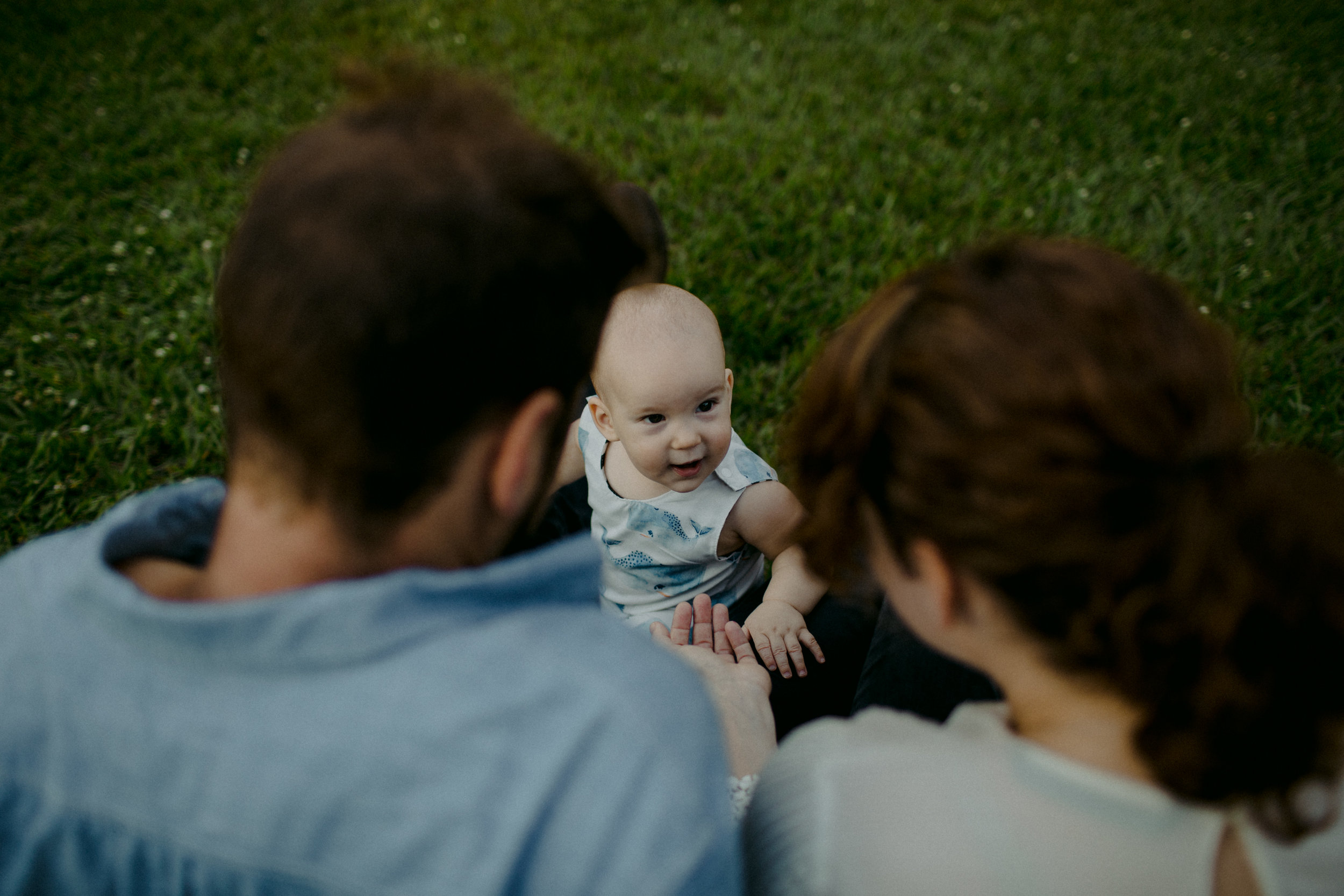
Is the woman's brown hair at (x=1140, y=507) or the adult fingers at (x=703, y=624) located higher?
the woman's brown hair at (x=1140, y=507)

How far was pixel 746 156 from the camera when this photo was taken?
445cm

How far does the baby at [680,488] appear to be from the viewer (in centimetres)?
217

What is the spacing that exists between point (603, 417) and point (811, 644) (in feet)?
2.86

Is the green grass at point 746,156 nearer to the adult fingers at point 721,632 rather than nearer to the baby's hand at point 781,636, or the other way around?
the baby's hand at point 781,636

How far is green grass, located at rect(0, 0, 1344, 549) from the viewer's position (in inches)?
128

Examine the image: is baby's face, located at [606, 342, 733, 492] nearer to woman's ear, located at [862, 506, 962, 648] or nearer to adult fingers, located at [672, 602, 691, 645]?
adult fingers, located at [672, 602, 691, 645]

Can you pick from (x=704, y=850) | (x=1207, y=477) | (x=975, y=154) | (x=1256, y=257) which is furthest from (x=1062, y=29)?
(x=704, y=850)

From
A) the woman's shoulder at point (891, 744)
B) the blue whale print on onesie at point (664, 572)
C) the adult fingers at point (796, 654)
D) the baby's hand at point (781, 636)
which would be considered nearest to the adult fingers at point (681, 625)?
the baby's hand at point (781, 636)

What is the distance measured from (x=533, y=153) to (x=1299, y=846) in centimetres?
120

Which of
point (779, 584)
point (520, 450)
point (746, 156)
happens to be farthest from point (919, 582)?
point (746, 156)

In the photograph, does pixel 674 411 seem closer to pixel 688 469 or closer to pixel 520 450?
pixel 688 469

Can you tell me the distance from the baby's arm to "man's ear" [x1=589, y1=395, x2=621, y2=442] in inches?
16.9

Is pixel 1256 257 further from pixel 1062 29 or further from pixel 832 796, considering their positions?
pixel 832 796

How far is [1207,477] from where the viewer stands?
2.77 feet
